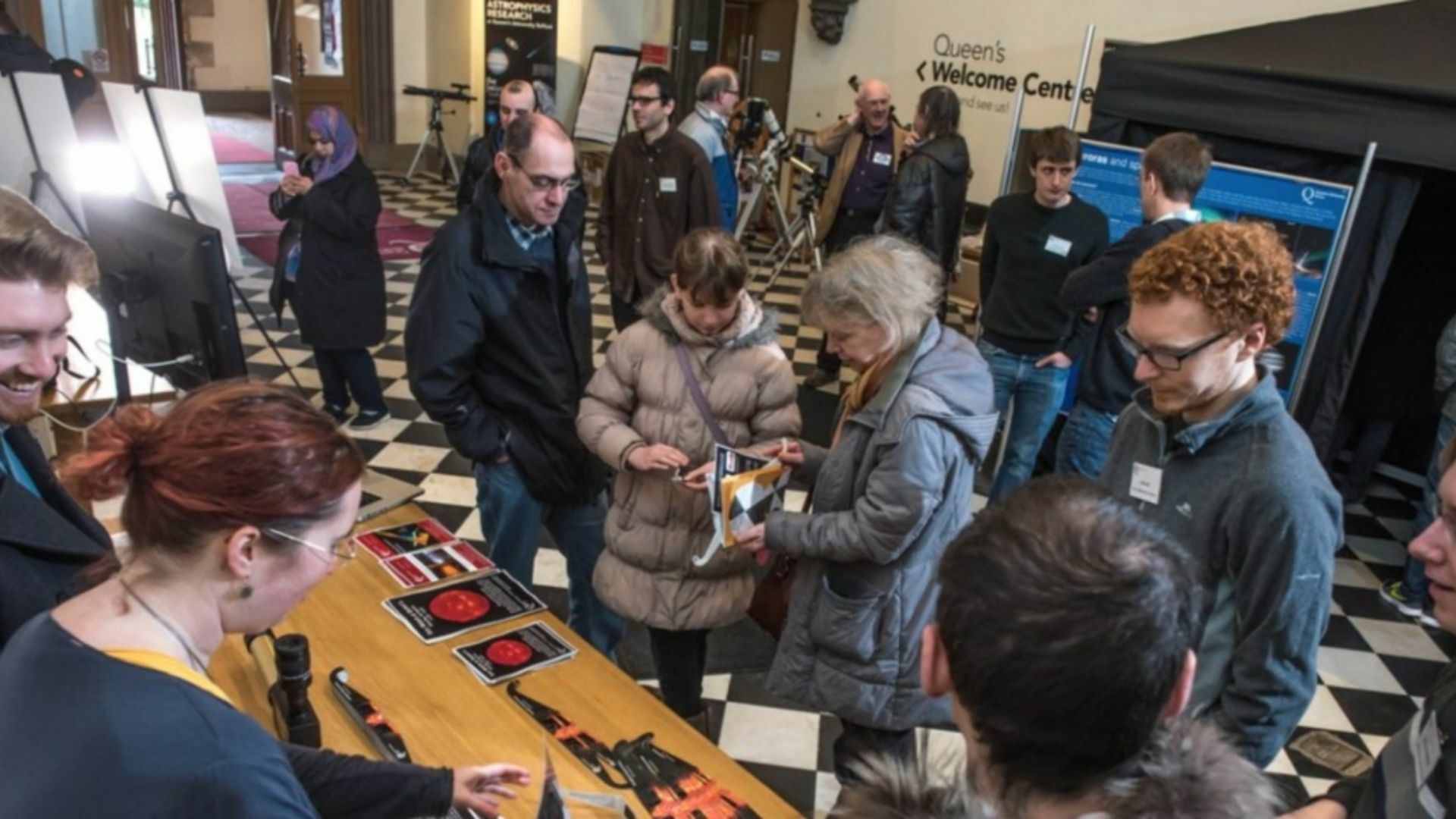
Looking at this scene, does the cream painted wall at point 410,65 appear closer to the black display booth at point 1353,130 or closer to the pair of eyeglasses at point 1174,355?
the black display booth at point 1353,130

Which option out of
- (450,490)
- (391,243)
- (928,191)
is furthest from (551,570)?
(391,243)

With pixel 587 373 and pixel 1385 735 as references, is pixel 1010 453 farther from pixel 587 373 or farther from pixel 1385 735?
pixel 587 373

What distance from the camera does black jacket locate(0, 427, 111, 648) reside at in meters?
1.41

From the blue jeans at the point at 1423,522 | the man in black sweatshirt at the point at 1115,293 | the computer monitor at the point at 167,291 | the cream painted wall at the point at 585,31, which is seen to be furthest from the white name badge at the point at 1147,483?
the cream painted wall at the point at 585,31

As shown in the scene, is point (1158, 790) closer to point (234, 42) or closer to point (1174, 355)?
point (1174, 355)

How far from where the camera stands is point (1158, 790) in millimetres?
877

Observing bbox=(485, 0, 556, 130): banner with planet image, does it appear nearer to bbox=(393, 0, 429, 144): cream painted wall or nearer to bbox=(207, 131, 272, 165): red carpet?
bbox=(393, 0, 429, 144): cream painted wall

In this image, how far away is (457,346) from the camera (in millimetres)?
2451

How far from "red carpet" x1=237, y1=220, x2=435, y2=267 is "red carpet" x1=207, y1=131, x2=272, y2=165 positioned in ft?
11.5

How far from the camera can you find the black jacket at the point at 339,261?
420 centimetres

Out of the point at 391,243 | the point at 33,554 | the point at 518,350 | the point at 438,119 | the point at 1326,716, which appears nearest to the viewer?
the point at 33,554

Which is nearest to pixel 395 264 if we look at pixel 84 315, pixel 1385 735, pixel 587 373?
pixel 84 315

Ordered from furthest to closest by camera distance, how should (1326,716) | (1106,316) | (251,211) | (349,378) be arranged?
(251,211) < (349,378) < (1106,316) < (1326,716)

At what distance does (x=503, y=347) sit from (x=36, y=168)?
274cm
